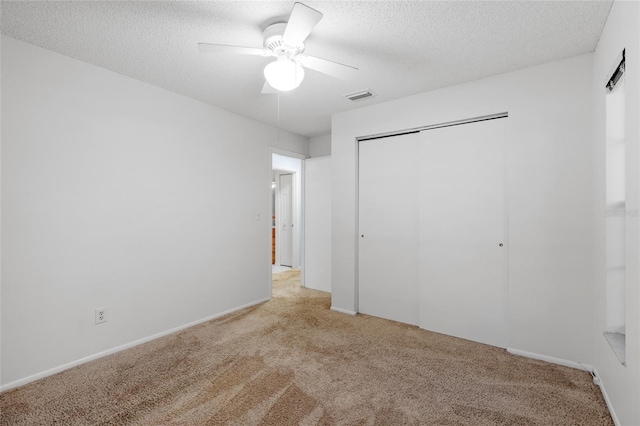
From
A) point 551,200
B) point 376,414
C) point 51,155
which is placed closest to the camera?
point 376,414

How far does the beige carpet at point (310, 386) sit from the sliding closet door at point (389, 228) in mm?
516

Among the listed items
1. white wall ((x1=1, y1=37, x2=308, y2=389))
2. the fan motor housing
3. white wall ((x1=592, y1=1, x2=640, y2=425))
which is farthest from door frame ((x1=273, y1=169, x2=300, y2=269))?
white wall ((x1=592, y1=1, x2=640, y2=425))

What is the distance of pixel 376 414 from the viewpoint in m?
1.81

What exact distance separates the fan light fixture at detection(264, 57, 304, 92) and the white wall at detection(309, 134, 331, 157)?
2785 millimetres

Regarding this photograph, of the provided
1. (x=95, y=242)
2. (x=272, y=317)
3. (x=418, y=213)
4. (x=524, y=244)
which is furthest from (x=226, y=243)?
(x=524, y=244)

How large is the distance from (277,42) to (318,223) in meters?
3.05

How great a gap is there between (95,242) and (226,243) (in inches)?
53.0

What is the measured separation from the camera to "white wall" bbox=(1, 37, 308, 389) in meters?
2.13

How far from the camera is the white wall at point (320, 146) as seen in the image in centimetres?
480

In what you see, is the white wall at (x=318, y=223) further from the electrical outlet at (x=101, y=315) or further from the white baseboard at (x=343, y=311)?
the electrical outlet at (x=101, y=315)

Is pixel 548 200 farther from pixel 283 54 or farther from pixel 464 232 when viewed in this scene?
pixel 283 54

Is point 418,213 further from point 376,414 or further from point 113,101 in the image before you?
point 113,101

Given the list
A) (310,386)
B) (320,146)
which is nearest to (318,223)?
(320,146)

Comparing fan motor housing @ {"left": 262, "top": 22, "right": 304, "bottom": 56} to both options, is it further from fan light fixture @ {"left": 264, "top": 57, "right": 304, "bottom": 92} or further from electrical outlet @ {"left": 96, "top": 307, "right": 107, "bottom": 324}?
electrical outlet @ {"left": 96, "top": 307, "right": 107, "bottom": 324}
